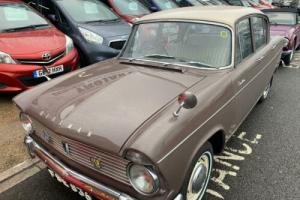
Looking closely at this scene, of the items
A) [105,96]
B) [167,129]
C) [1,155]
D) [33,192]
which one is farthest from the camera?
[1,155]

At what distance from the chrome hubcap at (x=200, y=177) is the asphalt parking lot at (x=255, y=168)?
11.1 inches

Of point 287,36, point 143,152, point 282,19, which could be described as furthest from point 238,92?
point 282,19

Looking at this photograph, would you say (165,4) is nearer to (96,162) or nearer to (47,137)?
(47,137)

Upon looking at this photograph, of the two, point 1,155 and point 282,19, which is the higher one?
point 282,19

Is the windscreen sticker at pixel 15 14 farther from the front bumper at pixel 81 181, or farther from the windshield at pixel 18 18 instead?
the front bumper at pixel 81 181

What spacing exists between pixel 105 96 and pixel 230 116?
135 cm

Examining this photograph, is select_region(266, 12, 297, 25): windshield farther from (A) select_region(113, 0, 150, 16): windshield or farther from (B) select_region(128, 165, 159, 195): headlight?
(B) select_region(128, 165, 159, 195): headlight

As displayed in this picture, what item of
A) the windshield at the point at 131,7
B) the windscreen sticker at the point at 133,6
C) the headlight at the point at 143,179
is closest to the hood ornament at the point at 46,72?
the headlight at the point at 143,179

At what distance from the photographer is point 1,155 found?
3.67 meters

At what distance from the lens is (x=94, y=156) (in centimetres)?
230

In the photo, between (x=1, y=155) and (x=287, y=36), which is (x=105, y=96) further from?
(x=287, y=36)

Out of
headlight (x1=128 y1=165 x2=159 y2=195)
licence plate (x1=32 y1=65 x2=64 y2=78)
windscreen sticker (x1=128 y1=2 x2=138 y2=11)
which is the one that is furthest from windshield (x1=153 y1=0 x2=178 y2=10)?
headlight (x1=128 y1=165 x2=159 y2=195)

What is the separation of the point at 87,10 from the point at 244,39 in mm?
4209

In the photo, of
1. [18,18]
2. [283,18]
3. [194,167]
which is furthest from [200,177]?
[283,18]
